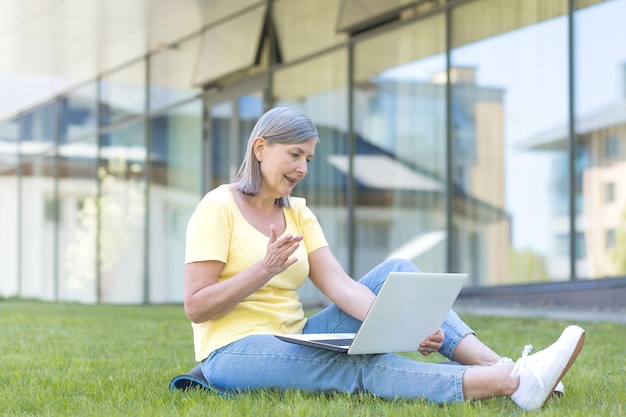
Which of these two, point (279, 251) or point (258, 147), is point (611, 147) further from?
point (279, 251)

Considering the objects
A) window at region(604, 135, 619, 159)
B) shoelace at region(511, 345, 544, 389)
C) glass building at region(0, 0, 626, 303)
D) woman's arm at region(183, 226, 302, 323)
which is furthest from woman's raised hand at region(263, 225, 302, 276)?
window at region(604, 135, 619, 159)

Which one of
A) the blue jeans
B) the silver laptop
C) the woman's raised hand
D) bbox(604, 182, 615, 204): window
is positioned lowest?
the blue jeans

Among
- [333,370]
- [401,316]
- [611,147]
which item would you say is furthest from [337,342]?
[611,147]

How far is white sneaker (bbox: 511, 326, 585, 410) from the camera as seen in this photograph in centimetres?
322

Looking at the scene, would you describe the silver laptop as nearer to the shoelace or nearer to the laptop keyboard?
the laptop keyboard

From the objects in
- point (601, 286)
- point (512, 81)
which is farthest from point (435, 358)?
point (512, 81)

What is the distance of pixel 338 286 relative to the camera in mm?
3959

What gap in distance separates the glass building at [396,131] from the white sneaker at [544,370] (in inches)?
233

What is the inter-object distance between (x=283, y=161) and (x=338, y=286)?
57cm

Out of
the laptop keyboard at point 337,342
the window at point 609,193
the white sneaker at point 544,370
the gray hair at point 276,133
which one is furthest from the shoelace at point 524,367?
the window at point 609,193

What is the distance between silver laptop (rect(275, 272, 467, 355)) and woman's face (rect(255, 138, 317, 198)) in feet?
2.06

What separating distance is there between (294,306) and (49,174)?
58.3ft

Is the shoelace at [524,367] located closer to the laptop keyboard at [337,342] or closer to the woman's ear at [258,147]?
the laptop keyboard at [337,342]

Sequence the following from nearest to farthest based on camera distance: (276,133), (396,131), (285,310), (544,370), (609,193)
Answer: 1. (544,370)
2. (276,133)
3. (285,310)
4. (609,193)
5. (396,131)
